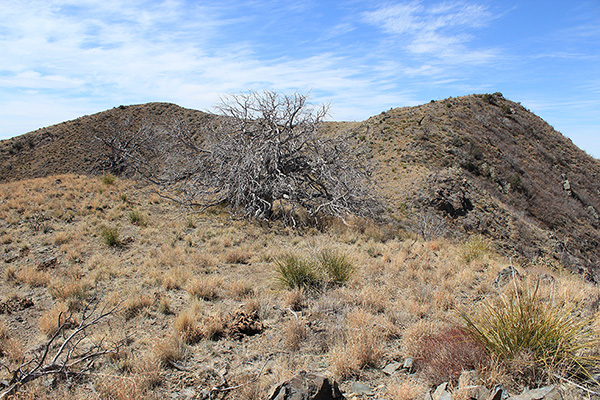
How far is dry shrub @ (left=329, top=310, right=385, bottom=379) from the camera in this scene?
148 inches

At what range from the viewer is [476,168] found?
101 feet

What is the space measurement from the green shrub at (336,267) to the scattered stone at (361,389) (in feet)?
8.78

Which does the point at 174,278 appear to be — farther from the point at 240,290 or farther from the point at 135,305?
the point at 240,290

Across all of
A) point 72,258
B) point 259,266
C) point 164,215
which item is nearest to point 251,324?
point 259,266

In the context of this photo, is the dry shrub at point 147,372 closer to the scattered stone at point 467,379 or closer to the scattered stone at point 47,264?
the scattered stone at point 467,379

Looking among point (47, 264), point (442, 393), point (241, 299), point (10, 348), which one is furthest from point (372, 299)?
point (47, 264)

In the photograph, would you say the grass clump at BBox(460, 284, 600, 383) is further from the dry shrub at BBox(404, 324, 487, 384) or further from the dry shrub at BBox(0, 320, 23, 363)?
the dry shrub at BBox(0, 320, 23, 363)

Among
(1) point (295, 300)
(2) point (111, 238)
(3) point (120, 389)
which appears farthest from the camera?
(2) point (111, 238)

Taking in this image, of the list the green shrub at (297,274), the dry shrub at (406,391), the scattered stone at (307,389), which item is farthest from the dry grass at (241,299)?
the scattered stone at (307,389)

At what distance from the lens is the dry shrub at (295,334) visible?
14.2 ft

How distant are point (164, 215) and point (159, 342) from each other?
8001mm

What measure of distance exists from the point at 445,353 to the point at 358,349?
91 centimetres

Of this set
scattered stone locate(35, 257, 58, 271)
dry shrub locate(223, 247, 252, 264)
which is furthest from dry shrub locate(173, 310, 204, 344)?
scattered stone locate(35, 257, 58, 271)

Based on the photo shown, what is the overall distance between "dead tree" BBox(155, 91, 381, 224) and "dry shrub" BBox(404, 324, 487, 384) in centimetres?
684
